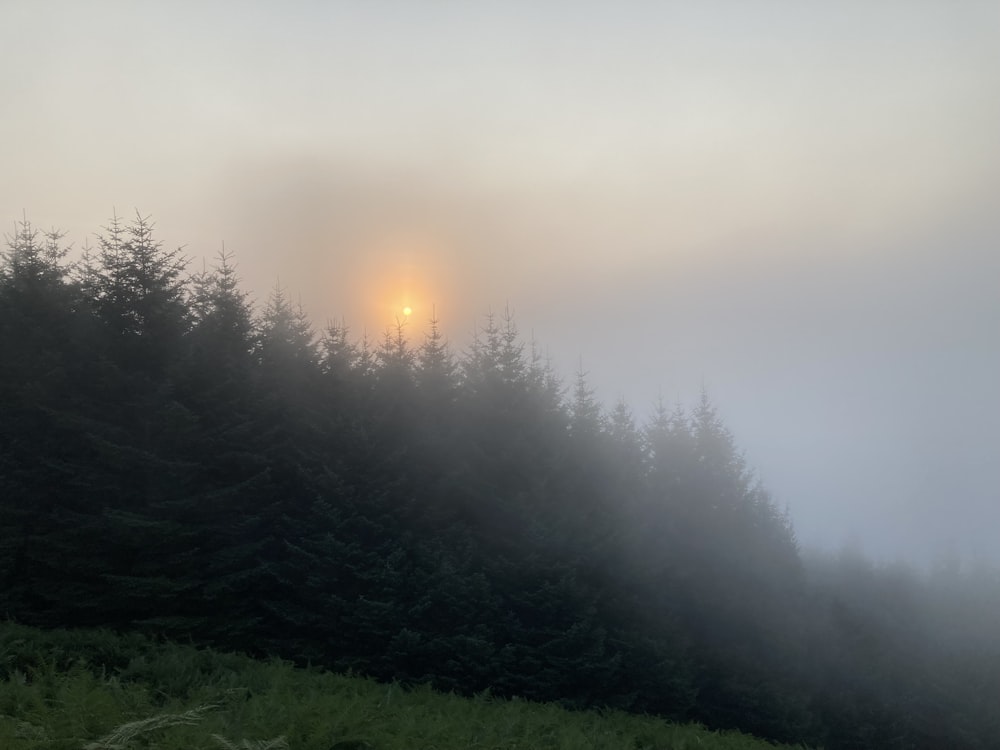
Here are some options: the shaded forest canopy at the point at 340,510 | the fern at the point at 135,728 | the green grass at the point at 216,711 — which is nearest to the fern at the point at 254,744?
the green grass at the point at 216,711

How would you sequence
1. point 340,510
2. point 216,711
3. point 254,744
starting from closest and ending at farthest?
1. point 254,744
2. point 216,711
3. point 340,510

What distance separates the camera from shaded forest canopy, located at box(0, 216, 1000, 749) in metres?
17.4

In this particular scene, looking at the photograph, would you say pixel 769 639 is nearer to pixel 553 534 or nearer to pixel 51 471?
pixel 553 534

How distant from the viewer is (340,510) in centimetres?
1898

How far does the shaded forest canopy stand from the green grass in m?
4.89

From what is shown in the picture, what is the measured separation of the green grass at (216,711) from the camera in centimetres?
620

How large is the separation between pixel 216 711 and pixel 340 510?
11.0 metres

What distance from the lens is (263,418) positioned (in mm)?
19531

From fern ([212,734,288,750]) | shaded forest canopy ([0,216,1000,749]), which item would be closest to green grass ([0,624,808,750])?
fern ([212,734,288,750])

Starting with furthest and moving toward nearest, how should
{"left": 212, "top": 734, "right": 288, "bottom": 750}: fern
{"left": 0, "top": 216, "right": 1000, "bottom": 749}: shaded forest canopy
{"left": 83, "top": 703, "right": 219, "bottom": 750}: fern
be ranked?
1. {"left": 0, "top": 216, "right": 1000, "bottom": 749}: shaded forest canopy
2. {"left": 212, "top": 734, "right": 288, "bottom": 750}: fern
3. {"left": 83, "top": 703, "right": 219, "bottom": 750}: fern

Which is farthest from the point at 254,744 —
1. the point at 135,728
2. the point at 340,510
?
the point at 340,510

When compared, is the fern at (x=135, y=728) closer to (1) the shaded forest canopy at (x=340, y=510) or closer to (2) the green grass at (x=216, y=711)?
(2) the green grass at (x=216, y=711)

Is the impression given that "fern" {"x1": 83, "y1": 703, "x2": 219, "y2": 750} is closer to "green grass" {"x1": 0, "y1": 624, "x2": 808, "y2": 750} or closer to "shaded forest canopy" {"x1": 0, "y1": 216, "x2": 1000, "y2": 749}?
"green grass" {"x1": 0, "y1": 624, "x2": 808, "y2": 750}

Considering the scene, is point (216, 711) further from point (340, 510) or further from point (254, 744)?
point (340, 510)
